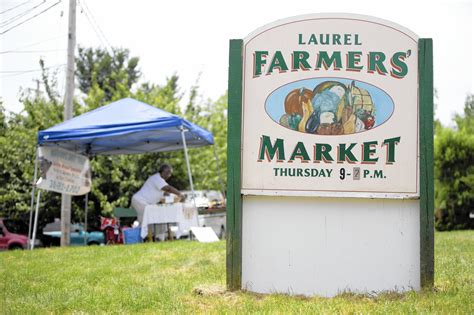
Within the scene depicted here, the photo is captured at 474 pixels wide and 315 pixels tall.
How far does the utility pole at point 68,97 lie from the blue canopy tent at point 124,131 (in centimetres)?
104

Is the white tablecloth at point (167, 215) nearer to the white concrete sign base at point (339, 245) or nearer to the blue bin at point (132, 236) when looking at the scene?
the blue bin at point (132, 236)

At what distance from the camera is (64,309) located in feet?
15.9

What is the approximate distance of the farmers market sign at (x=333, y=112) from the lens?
5078 mm

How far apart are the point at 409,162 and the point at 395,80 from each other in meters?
0.71

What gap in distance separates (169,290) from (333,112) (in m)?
2.16

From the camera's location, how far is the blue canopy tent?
1134 centimetres

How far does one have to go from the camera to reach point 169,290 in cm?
543

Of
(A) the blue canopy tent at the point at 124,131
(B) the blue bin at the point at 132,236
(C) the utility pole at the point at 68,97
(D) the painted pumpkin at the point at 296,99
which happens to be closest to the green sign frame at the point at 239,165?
(D) the painted pumpkin at the point at 296,99

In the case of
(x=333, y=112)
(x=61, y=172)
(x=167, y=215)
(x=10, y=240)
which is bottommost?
(x=10, y=240)

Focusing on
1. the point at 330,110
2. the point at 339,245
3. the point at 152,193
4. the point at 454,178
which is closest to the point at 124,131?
the point at 152,193

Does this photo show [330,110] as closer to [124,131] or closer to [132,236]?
[124,131]

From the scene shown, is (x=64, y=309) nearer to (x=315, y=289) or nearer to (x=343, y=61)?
(x=315, y=289)

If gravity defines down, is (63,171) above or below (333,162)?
above

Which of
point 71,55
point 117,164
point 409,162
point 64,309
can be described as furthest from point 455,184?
point 64,309
